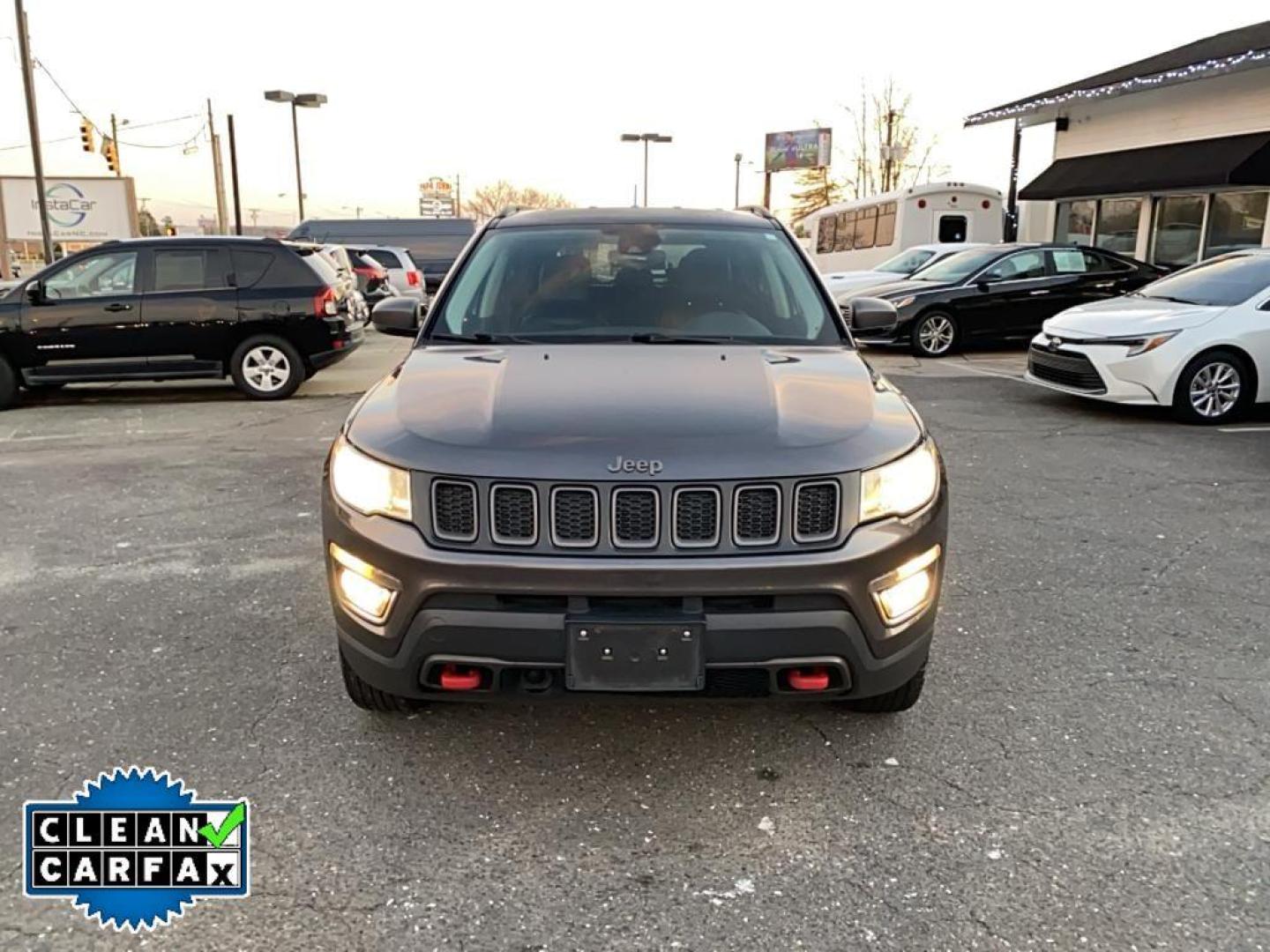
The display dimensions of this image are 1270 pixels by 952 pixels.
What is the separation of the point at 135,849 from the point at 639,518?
1.61 metres

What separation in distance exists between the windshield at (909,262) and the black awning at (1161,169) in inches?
201

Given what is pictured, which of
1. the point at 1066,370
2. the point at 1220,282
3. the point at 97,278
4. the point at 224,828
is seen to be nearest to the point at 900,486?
the point at 224,828

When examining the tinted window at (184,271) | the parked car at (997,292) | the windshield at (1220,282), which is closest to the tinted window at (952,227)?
the parked car at (997,292)

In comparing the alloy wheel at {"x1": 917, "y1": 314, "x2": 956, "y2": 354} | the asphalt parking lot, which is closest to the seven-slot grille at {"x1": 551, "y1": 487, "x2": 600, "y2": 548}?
the asphalt parking lot

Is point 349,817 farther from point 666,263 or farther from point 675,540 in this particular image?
point 666,263

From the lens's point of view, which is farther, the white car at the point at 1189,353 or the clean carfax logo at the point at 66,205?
the clean carfax logo at the point at 66,205

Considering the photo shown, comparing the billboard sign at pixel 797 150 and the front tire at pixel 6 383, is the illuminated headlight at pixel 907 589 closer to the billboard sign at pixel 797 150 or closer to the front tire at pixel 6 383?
the front tire at pixel 6 383

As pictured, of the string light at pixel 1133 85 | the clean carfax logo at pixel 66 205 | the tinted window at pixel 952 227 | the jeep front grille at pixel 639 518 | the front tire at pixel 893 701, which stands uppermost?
the string light at pixel 1133 85

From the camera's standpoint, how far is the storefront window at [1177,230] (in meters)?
19.4

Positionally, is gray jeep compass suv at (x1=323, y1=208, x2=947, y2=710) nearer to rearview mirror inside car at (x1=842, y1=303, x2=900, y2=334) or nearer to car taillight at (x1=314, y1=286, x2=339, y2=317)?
rearview mirror inside car at (x1=842, y1=303, x2=900, y2=334)

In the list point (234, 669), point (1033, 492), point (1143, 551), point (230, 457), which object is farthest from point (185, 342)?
point (1143, 551)

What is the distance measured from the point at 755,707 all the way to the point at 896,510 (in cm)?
103

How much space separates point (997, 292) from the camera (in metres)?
13.8

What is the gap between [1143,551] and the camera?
202 inches
